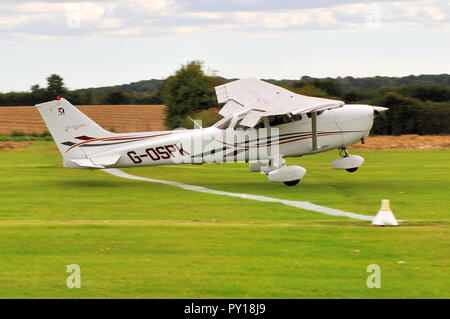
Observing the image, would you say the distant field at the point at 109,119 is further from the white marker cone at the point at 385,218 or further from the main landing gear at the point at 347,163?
the white marker cone at the point at 385,218

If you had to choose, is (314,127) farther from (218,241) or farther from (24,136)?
(24,136)

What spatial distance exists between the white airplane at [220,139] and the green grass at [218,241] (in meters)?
0.91

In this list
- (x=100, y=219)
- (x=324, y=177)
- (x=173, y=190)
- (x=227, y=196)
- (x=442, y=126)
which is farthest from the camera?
(x=442, y=126)

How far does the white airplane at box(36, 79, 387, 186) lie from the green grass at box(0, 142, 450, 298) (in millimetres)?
906

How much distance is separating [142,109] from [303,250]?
50113mm

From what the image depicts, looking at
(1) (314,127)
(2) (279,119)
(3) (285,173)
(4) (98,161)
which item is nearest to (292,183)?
(3) (285,173)

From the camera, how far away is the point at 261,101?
2094cm

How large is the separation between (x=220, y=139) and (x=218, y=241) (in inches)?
360

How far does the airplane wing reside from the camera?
63.2 ft

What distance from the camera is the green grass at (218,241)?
896 centimetres

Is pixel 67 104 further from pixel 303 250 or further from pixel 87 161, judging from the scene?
pixel 303 250

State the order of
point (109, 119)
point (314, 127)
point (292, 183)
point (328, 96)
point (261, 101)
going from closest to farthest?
point (292, 183), point (314, 127), point (261, 101), point (328, 96), point (109, 119)
